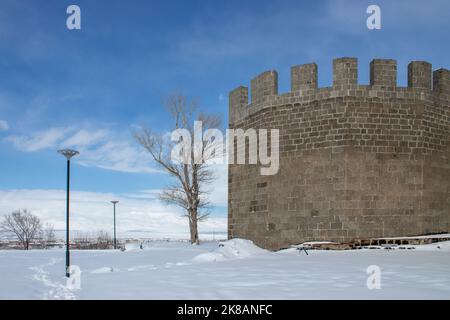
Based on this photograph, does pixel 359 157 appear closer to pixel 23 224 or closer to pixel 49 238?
pixel 23 224

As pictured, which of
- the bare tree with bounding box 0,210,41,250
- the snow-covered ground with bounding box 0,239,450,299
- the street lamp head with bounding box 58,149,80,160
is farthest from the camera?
the bare tree with bounding box 0,210,41,250

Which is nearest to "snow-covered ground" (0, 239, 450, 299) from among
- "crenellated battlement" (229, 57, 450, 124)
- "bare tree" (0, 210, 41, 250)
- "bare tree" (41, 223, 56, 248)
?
"crenellated battlement" (229, 57, 450, 124)

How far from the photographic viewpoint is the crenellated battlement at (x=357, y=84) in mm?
13352

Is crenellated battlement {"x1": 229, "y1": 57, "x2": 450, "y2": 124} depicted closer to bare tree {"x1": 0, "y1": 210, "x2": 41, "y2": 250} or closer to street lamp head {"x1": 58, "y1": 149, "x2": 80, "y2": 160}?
street lamp head {"x1": 58, "y1": 149, "x2": 80, "y2": 160}

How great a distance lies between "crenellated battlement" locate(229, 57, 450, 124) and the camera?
43.8 feet

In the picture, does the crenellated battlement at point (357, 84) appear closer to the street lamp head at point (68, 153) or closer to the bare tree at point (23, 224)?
the street lamp head at point (68, 153)

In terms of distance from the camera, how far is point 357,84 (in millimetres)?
13359

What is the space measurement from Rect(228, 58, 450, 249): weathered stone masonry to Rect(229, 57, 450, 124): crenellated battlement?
0.10 feet

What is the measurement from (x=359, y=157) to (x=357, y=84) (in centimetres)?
230

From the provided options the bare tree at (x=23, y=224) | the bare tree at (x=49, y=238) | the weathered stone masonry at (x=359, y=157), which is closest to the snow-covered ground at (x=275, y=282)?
the weathered stone masonry at (x=359, y=157)

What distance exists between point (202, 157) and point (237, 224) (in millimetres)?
9440

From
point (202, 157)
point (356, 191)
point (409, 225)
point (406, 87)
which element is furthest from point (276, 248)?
point (202, 157)

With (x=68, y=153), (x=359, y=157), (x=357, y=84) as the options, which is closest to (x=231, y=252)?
(x=359, y=157)
